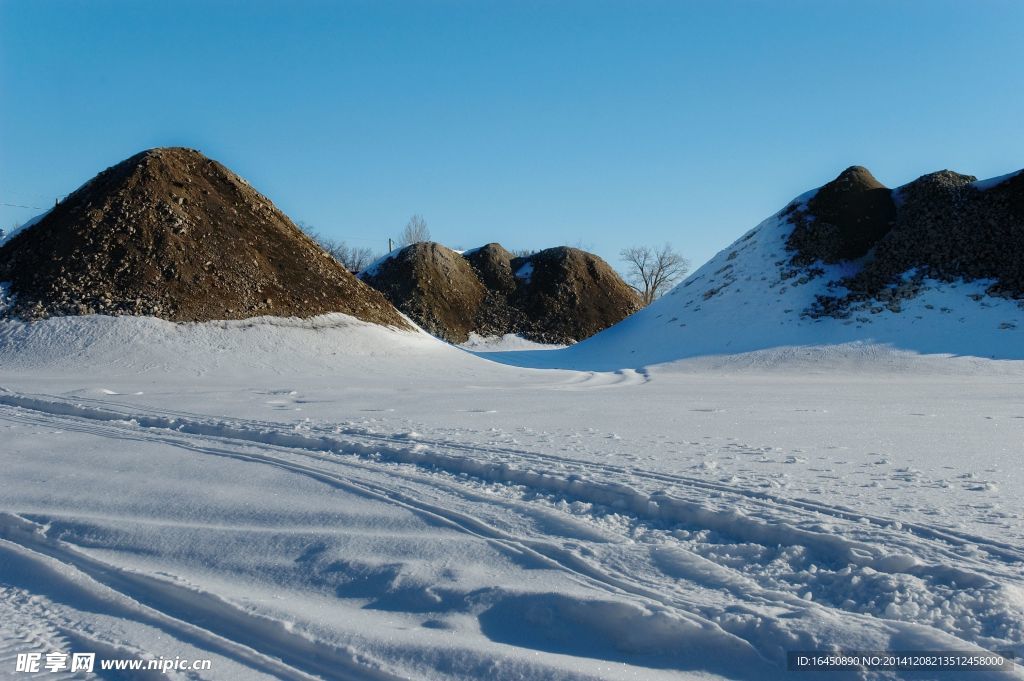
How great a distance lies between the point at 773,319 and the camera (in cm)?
2519

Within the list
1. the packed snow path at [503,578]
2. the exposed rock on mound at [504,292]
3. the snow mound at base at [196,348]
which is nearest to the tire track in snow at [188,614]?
the packed snow path at [503,578]

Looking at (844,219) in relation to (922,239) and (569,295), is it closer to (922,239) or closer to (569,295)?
(922,239)

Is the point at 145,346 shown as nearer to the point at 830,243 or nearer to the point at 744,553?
the point at 744,553

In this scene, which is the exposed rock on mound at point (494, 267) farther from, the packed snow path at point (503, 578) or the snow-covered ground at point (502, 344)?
the packed snow path at point (503, 578)

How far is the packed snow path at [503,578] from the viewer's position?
317 centimetres

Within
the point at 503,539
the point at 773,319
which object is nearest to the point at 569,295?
the point at 773,319

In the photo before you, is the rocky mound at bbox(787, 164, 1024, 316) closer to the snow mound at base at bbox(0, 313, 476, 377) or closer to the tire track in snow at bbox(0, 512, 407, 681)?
the snow mound at base at bbox(0, 313, 476, 377)

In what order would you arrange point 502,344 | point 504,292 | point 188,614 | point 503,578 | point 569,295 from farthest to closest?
point 504,292 < point 569,295 < point 502,344 < point 503,578 < point 188,614

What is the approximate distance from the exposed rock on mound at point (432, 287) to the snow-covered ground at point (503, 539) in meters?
30.6

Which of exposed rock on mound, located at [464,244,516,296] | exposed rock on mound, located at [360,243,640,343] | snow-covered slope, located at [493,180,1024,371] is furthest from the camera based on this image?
exposed rock on mound, located at [464,244,516,296]

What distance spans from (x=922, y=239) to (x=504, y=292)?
24.4 metres

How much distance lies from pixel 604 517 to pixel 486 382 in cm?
1183

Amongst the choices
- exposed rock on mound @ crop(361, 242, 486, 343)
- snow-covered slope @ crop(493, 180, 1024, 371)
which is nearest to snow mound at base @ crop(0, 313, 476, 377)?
snow-covered slope @ crop(493, 180, 1024, 371)

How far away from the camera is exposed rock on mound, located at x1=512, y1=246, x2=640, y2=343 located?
43.2 m
